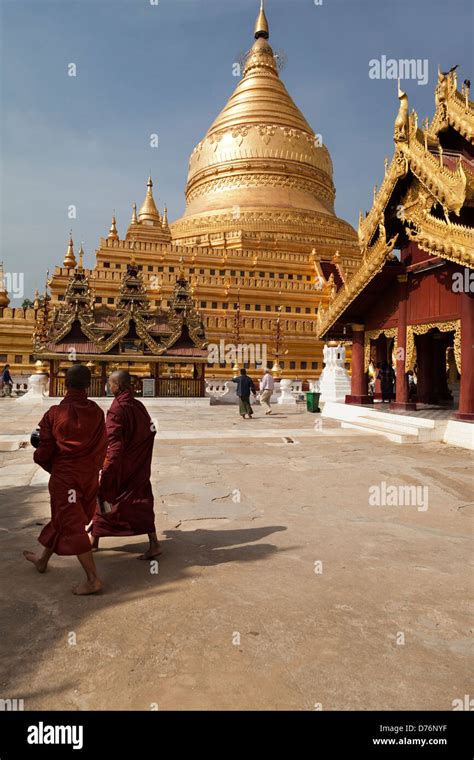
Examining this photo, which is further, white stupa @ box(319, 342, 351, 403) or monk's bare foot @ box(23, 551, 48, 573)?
white stupa @ box(319, 342, 351, 403)

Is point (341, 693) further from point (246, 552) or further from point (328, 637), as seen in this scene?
point (246, 552)


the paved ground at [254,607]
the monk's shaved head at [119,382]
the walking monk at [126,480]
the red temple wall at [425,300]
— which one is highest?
the red temple wall at [425,300]

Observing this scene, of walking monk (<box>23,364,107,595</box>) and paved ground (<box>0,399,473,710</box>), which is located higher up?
walking monk (<box>23,364,107,595</box>)

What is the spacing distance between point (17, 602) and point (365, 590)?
2.48 m

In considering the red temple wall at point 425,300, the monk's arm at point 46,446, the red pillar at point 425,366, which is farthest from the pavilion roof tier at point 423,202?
the monk's arm at point 46,446

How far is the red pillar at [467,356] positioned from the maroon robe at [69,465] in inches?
355

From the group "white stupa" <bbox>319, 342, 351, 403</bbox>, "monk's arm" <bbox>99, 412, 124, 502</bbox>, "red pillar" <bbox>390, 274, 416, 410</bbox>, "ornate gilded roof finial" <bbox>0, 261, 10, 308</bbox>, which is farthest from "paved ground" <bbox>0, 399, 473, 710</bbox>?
"ornate gilded roof finial" <bbox>0, 261, 10, 308</bbox>

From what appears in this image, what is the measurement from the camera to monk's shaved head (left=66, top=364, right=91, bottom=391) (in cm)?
371

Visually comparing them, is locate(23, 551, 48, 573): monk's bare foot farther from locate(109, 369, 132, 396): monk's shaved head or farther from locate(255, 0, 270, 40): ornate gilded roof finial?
locate(255, 0, 270, 40): ornate gilded roof finial

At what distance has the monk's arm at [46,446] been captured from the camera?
11.5ft

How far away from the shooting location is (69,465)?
3.55m

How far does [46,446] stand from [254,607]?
1905mm

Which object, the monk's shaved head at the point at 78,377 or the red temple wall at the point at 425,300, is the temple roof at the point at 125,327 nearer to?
the red temple wall at the point at 425,300
